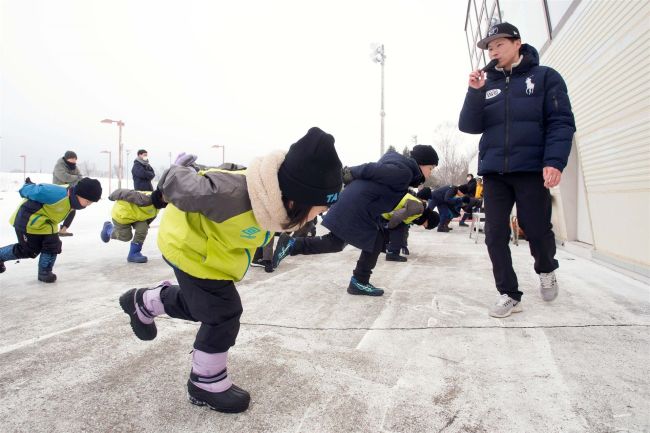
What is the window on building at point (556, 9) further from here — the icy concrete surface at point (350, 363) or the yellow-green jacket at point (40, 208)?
the yellow-green jacket at point (40, 208)

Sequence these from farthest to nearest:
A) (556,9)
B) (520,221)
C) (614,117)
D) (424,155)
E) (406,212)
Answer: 1. (556,9)
2. (406,212)
3. (614,117)
4. (424,155)
5. (520,221)

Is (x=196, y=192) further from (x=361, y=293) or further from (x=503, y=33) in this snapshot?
(x=503, y=33)

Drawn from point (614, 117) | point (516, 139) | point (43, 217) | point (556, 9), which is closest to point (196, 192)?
point (516, 139)

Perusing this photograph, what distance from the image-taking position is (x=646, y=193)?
3.87m

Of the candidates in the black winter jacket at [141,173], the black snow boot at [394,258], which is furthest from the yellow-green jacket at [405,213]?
the black winter jacket at [141,173]

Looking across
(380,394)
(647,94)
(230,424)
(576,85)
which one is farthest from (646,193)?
(230,424)

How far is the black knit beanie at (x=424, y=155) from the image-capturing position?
3.88 m

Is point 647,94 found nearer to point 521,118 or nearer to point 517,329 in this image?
point 521,118

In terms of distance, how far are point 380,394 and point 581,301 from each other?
7.17 ft

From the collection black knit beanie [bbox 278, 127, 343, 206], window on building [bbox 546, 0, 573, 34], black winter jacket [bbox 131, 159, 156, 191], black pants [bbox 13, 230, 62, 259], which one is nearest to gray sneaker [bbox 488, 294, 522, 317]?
black knit beanie [bbox 278, 127, 343, 206]

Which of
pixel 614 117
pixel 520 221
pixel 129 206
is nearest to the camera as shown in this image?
pixel 520 221

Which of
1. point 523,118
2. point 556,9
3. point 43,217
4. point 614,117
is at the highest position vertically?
point 556,9

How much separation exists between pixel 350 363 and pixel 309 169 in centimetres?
101

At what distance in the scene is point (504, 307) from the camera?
9.14 feet
